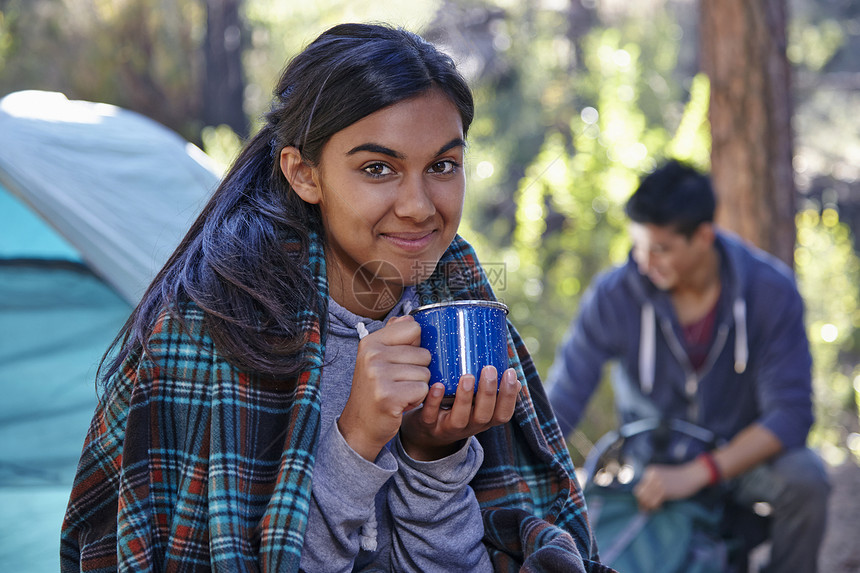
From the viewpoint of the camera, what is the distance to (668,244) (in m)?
3.21

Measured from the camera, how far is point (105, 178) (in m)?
3.16

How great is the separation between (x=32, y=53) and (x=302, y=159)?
28.1 feet

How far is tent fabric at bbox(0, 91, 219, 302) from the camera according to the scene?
111 inches

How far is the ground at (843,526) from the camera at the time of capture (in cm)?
399

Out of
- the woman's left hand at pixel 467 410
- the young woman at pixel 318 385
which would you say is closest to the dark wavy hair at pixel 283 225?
the young woman at pixel 318 385

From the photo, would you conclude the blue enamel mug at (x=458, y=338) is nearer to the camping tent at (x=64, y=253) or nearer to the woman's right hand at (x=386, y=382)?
the woman's right hand at (x=386, y=382)

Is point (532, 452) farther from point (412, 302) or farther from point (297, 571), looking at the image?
point (297, 571)

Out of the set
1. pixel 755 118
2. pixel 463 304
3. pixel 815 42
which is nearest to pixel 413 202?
pixel 463 304

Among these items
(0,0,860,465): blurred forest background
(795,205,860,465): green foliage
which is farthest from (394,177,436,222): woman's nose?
(795,205,860,465): green foliage

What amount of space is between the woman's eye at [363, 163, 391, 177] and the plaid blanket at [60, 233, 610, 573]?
0.86 ft

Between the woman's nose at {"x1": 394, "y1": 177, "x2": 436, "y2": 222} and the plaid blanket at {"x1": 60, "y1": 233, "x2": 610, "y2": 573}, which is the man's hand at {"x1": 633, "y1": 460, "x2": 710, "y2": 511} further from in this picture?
the woman's nose at {"x1": 394, "y1": 177, "x2": 436, "y2": 222}

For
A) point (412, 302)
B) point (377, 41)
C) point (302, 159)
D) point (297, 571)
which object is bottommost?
point (297, 571)

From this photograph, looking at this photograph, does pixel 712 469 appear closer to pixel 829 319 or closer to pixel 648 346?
pixel 648 346

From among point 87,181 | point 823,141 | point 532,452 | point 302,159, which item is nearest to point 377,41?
point 302,159
